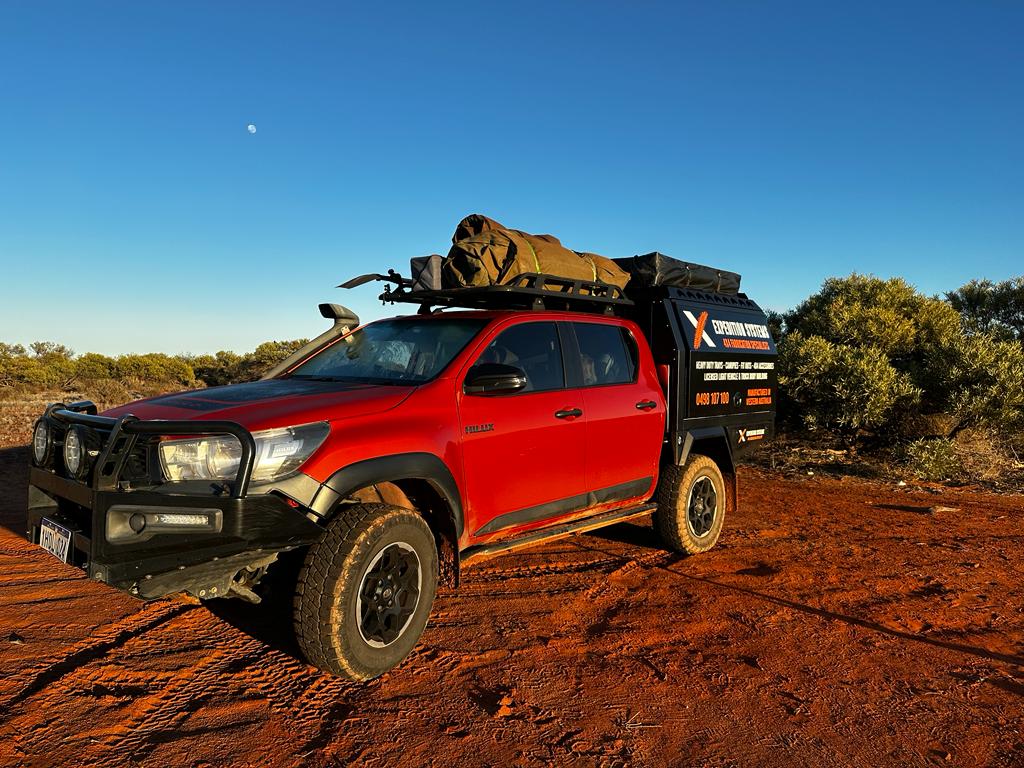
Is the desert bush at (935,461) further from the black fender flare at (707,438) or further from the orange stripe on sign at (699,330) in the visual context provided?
the orange stripe on sign at (699,330)

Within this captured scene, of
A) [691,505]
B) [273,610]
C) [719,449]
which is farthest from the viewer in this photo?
[719,449]

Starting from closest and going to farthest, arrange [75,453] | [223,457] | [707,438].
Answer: [223,457] < [75,453] < [707,438]

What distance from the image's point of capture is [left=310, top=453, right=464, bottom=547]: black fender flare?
3.16 metres

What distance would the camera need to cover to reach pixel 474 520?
12.9 ft

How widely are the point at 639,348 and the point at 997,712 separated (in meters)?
3.19

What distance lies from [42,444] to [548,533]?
2954 mm

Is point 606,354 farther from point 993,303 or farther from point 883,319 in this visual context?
point 993,303

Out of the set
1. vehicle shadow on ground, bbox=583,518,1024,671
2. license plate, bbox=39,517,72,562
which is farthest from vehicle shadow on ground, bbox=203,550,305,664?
vehicle shadow on ground, bbox=583,518,1024,671

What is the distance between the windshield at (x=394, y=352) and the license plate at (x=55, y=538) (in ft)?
5.24

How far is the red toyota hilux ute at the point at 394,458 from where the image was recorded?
9.69 ft

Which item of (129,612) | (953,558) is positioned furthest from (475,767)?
(953,558)

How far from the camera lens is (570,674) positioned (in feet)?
11.3

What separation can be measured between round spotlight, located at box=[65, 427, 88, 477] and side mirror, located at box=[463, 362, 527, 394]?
1.97 metres

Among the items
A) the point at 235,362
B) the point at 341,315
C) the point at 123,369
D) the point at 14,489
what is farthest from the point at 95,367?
the point at 341,315
